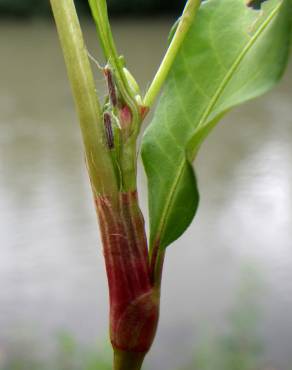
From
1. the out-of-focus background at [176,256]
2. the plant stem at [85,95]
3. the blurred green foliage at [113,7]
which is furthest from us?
the blurred green foliage at [113,7]

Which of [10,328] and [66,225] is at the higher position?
[10,328]

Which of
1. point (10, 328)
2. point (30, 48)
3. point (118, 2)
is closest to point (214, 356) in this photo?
point (10, 328)

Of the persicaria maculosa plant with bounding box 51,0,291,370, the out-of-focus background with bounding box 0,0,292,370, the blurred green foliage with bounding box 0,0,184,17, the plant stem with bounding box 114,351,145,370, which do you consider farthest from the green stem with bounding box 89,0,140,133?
the blurred green foliage with bounding box 0,0,184,17

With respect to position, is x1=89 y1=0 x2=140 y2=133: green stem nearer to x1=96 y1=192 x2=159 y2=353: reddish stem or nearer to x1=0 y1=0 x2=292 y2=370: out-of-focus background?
x1=96 y1=192 x2=159 y2=353: reddish stem

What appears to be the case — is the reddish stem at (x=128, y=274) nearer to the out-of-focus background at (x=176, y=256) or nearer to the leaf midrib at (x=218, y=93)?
the leaf midrib at (x=218, y=93)

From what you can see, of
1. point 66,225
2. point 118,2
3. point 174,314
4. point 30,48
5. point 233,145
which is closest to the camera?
point 174,314

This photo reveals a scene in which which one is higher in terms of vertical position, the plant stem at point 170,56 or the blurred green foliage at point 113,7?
the plant stem at point 170,56

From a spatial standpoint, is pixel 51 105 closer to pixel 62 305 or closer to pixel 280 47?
pixel 62 305

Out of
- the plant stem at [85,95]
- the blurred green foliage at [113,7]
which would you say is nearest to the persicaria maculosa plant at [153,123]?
the plant stem at [85,95]
